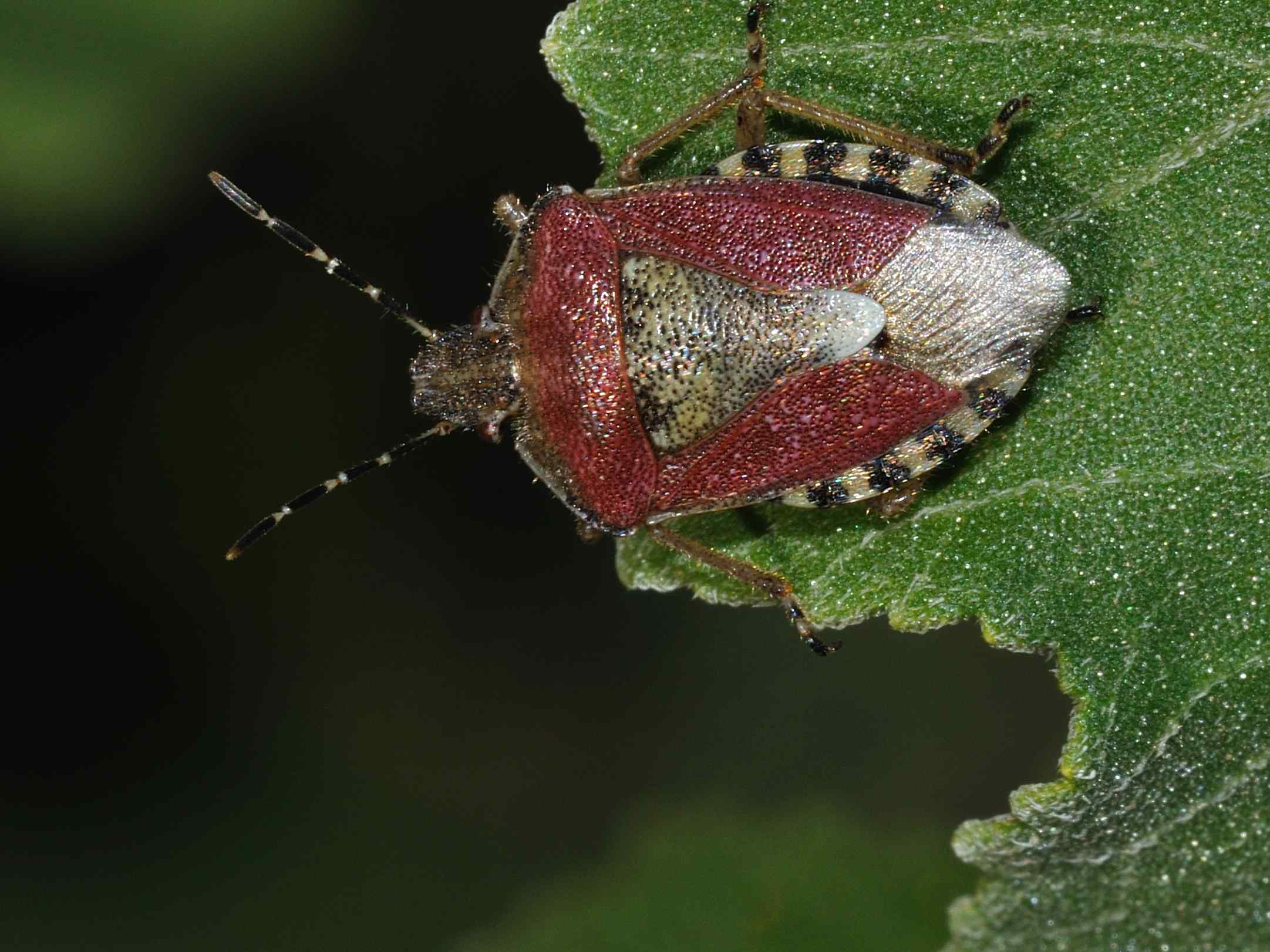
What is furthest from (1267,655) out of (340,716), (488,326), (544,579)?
(340,716)

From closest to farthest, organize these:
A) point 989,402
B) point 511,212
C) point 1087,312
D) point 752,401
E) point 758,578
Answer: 1. point 1087,312
2. point 989,402
3. point 752,401
4. point 758,578
5. point 511,212

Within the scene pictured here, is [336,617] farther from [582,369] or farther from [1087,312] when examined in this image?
[1087,312]

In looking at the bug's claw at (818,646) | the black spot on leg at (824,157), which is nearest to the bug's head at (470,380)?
the black spot on leg at (824,157)

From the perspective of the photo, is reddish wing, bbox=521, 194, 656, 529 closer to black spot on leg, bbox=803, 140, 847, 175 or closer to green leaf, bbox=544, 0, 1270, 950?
green leaf, bbox=544, 0, 1270, 950

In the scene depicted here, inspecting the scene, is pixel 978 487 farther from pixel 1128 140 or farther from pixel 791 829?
pixel 791 829

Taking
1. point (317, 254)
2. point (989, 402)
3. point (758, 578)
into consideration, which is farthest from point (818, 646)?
point (317, 254)
